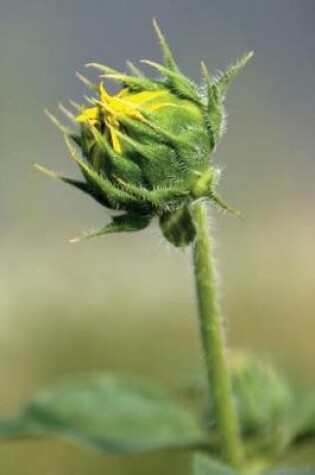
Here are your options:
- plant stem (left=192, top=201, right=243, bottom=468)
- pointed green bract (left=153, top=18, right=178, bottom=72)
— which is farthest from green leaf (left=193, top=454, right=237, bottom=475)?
pointed green bract (left=153, top=18, right=178, bottom=72)

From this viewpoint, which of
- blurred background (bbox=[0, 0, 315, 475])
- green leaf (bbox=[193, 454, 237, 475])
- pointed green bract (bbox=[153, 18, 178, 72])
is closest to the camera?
green leaf (bbox=[193, 454, 237, 475])

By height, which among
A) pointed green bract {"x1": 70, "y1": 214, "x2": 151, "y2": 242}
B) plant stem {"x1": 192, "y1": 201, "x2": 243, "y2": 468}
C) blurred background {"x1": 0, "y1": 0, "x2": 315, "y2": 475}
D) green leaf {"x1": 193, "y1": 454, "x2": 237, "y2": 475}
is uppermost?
blurred background {"x1": 0, "y1": 0, "x2": 315, "y2": 475}

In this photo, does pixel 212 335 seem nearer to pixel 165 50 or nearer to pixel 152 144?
pixel 152 144

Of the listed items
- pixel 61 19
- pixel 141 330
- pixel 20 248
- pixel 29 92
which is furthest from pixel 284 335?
pixel 61 19

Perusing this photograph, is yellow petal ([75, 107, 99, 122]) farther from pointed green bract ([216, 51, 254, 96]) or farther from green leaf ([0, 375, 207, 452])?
green leaf ([0, 375, 207, 452])

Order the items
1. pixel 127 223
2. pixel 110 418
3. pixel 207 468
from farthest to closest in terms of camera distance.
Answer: pixel 110 418 < pixel 127 223 < pixel 207 468

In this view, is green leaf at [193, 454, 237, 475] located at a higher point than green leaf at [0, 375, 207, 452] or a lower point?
lower

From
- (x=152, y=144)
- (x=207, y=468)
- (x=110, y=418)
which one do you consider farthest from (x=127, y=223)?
(x=110, y=418)

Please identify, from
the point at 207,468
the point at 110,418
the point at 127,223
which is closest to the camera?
the point at 207,468
